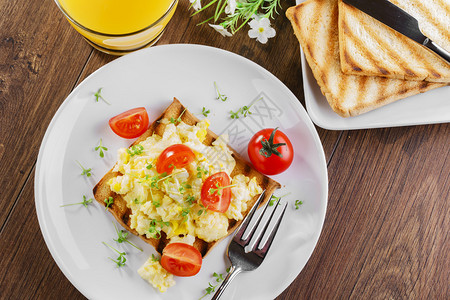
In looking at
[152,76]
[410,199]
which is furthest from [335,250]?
[152,76]

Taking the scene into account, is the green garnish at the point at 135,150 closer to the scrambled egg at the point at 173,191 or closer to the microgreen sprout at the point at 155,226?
the scrambled egg at the point at 173,191

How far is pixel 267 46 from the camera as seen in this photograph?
2.04 m

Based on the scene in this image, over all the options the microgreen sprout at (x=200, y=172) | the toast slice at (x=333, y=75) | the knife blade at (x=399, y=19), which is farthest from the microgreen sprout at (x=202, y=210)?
the knife blade at (x=399, y=19)

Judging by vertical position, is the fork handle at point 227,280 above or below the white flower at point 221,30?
below

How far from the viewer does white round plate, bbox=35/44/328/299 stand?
1.82 metres

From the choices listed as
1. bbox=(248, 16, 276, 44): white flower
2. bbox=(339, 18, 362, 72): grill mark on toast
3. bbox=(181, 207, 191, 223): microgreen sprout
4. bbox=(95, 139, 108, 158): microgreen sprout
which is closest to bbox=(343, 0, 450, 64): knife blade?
bbox=(339, 18, 362, 72): grill mark on toast

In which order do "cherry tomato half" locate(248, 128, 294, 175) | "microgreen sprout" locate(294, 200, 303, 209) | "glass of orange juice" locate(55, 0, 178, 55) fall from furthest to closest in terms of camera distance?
"microgreen sprout" locate(294, 200, 303, 209) → "cherry tomato half" locate(248, 128, 294, 175) → "glass of orange juice" locate(55, 0, 178, 55)

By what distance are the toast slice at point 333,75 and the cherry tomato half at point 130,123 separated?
0.81 metres

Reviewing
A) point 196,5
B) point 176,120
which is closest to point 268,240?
point 176,120

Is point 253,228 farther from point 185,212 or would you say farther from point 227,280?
point 185,212

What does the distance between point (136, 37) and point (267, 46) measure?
664 mm

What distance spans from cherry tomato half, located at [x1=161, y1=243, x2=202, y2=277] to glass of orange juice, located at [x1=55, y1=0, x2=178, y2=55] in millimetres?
915

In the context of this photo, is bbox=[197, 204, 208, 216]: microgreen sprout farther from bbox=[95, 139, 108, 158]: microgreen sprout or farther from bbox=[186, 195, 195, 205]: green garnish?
bbox=[95, 139, 108, 158]: microgreen sprout

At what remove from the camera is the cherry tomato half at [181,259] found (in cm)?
174
